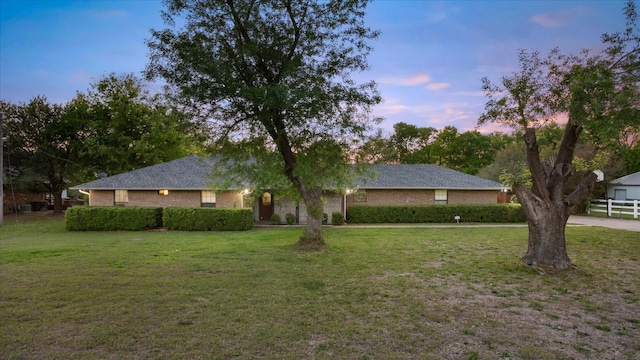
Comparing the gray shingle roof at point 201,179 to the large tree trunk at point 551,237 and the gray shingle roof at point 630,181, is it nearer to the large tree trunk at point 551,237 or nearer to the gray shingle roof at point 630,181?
the large tree trunk at point 551,237

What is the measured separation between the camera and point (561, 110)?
331 inches

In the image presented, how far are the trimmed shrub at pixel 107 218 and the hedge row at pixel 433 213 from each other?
1198 centimetres

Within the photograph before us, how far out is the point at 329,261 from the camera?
1018cm

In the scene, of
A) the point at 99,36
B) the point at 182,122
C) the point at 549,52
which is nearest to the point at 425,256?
the point at 549,52

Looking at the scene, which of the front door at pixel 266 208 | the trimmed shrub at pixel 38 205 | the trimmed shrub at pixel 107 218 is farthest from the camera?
the trimmed shrub at pixel 38 205

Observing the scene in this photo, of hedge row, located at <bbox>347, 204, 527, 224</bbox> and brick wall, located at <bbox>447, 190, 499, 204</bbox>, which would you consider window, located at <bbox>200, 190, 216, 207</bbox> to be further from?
brick wall, located at <bbox>447, 190, 499, 204</bbox>

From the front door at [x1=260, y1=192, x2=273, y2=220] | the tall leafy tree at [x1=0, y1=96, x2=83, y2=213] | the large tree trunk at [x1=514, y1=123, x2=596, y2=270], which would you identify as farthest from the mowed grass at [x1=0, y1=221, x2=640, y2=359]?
the tall leafy tree at [x1=0, y1=96, x2=83, y2=213]

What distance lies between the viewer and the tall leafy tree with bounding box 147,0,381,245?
9906mm

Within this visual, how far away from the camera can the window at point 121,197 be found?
22.0 m

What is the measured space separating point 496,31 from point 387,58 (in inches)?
176

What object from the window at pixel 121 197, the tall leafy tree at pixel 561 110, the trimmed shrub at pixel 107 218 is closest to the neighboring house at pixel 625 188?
the tall leafy tree at pixel 561 110

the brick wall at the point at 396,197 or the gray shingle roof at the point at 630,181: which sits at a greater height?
the gray shingle roof at the point at 630,181

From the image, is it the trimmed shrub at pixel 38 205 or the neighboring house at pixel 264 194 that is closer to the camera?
the neighboring house at pixel 264 194

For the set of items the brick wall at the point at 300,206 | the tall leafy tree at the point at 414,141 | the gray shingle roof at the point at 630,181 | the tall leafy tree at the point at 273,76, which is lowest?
the brick wall at the point at 300,206
